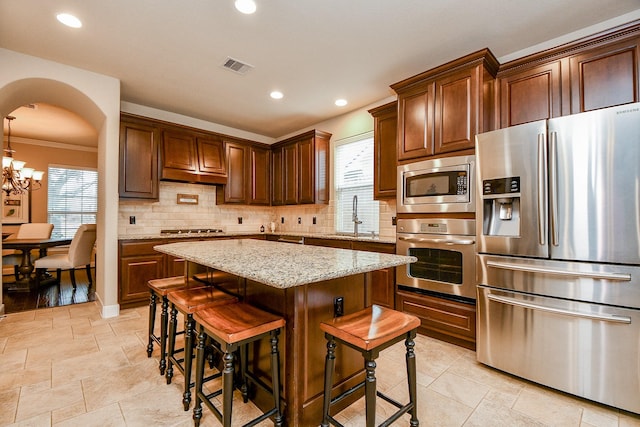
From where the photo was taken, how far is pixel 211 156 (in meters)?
4.60

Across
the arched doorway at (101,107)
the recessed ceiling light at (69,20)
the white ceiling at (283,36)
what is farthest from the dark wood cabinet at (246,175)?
the recessed ceiling light at (69,20)

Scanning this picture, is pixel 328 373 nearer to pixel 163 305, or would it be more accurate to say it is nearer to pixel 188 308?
pixel 188 308

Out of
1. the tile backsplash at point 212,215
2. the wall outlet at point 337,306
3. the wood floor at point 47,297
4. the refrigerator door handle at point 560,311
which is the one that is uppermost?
the tile backsplash at point 212,215

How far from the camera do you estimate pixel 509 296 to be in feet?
7.12

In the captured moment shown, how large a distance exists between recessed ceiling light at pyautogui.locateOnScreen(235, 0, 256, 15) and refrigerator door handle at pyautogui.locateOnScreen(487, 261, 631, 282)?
2657 millimetres

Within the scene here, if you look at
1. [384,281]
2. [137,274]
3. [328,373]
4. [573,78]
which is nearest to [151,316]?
[137,274]

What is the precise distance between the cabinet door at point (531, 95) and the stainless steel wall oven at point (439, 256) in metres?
1.06

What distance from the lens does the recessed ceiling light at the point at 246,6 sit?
216cm

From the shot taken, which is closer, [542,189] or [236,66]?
[542,189]

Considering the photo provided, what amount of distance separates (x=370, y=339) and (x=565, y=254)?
1577 millimetres

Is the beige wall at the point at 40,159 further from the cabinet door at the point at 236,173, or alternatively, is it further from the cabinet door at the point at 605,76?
the cabinet door at the point at 605,76

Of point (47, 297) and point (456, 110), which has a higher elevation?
point (456, 110)

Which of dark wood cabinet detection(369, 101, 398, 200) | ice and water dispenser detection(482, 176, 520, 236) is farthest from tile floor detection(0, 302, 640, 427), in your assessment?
dark wood cabinet detection(369, 101, 398, 200)

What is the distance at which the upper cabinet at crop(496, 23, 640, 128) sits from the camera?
213 centimetres
